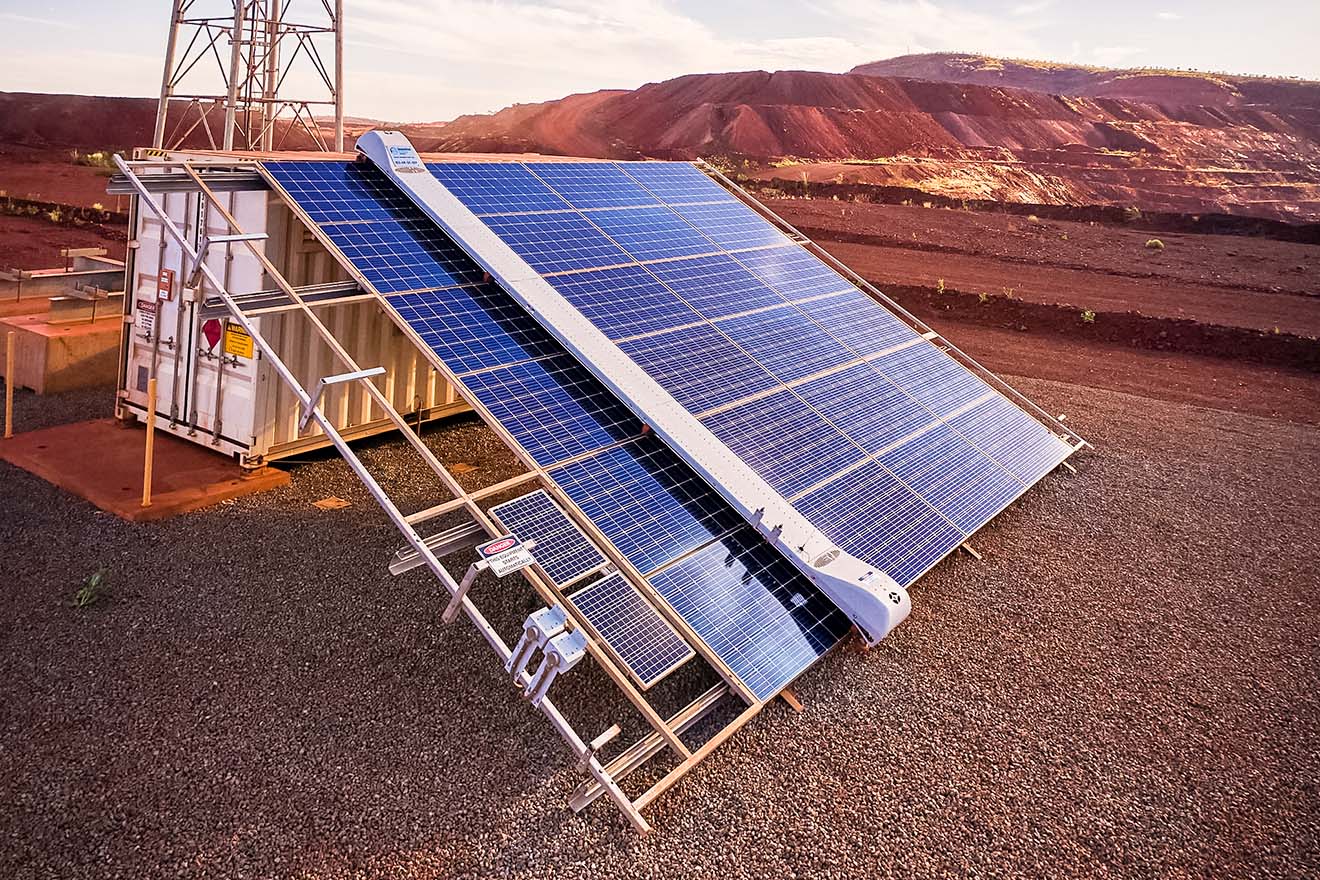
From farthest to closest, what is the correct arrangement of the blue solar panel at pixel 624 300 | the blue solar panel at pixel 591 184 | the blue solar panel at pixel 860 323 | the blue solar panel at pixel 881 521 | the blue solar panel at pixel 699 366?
the blue solar panel at pixel 860 323 → the blue solar panel at pixel 591 184 → the blue solar panel at pixel 624 300 → the blue solar panel at pixel 699 366 → the blue solar panel at pixel 881 521

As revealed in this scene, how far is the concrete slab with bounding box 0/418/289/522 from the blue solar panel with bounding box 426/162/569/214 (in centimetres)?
532

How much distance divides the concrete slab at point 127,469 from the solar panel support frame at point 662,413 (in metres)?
5.13

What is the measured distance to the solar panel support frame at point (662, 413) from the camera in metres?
11.1

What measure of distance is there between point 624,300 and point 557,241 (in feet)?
5.22

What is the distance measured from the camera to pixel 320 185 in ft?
44.6

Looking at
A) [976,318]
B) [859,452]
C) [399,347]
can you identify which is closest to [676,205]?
[399,347]

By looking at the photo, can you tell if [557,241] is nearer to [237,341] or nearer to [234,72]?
[237,341]

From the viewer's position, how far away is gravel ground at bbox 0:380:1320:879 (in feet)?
27.2

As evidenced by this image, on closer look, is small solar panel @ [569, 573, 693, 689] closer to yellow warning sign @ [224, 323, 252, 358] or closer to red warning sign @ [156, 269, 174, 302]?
yellow warning sign @ [224, 323, 252, 358]

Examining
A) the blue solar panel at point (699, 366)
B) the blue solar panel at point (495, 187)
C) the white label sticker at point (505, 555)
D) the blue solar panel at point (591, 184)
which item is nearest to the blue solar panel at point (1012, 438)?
the blue solar panel at point (699, 366)

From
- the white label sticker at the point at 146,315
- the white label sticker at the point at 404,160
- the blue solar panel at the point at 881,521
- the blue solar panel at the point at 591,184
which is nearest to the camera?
the blue solar panel at the point at 881,521

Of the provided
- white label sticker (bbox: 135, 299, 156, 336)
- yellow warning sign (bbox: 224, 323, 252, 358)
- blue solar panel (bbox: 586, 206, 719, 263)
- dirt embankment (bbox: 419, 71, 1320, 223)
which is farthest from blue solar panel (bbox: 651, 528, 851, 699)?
dirt embankment (bbox: 419, 71, 1320, 223)

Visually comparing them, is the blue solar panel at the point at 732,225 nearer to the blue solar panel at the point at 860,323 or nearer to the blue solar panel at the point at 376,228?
the blue solar panel at the point at 860,323

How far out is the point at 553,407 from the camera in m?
11.7
